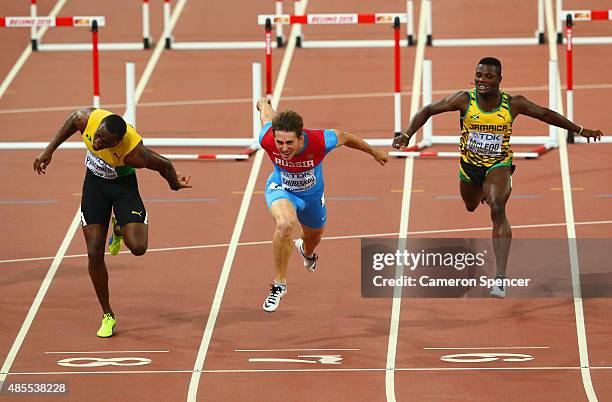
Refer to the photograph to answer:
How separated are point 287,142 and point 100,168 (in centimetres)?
160

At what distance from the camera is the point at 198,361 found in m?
12.3

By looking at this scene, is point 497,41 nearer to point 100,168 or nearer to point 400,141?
point 400,141

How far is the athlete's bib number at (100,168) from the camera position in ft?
41.1

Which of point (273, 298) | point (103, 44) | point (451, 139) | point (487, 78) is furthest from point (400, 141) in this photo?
point (103, 44)

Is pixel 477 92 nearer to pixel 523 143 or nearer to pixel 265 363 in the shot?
pixel 265 363

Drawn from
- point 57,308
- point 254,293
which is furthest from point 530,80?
point 57,308

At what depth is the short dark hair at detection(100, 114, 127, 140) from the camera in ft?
39.7

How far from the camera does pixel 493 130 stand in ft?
43.9

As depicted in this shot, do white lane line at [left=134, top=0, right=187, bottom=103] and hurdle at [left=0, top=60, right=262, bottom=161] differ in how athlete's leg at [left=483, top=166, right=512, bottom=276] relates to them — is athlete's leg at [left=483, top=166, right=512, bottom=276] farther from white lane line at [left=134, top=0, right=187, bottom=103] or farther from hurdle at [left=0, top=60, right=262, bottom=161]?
white lane line at [left=134, top=0, right=187, bottom=103]

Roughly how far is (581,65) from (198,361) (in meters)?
10.2

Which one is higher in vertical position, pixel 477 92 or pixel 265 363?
pixel 477 92

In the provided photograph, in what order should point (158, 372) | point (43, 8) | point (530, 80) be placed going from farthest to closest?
point (43, 8) → point (530, 80) → point (158, 372)

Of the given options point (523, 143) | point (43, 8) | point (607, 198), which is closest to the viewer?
point (607, 198)

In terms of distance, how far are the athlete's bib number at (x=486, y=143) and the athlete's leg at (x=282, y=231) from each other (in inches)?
73.9
